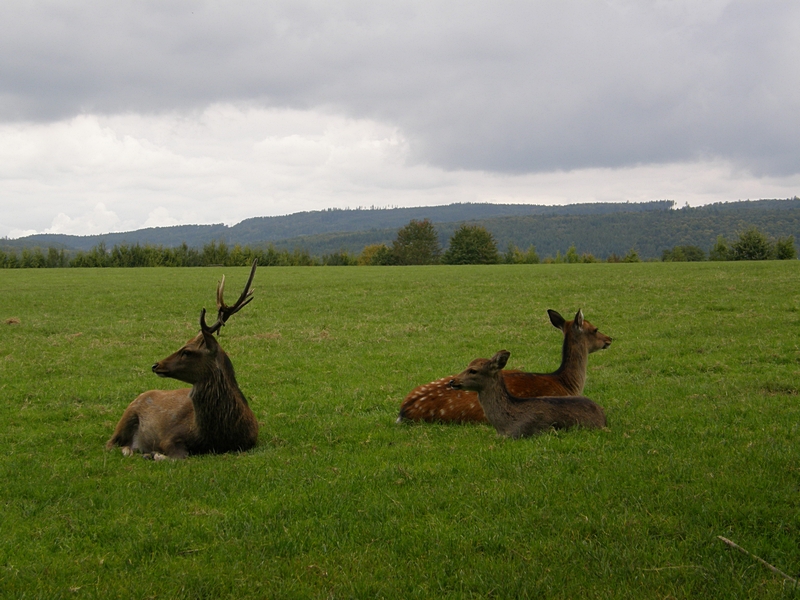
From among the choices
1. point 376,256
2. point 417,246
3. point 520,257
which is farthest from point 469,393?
point 417,246

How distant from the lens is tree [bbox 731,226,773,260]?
3438 inches

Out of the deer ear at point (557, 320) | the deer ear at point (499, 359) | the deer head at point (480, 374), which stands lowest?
the deer head at point (480, 374)

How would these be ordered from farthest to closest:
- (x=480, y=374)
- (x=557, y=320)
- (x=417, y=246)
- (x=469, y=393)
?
(x=417, y=246) → (x=557, y=320) → (x=469, y=393) → (x=480, y=374)

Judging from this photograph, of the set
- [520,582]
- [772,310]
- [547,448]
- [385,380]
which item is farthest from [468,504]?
[772,310]

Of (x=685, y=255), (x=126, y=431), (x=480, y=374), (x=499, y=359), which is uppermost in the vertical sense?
(x=685, y=255)

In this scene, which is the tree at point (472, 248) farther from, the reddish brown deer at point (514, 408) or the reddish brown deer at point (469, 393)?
the reddish brown deer at point (514, 408)

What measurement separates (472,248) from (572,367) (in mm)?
104990

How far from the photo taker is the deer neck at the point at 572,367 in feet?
35.2

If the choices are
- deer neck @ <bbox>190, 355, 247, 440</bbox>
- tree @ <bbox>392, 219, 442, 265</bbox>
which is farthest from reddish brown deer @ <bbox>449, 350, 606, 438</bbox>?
tree @ <bbox>392, 219, 442, 265</bbox>

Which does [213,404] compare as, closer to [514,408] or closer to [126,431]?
[126,431]

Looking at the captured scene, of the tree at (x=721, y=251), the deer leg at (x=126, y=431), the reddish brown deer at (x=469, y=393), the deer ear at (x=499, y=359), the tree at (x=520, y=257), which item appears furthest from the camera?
the tree at (x=520, y=257)

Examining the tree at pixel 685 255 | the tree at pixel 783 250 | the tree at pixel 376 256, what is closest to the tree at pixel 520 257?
the tree at pixel 685 255

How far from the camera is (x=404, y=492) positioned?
654cm

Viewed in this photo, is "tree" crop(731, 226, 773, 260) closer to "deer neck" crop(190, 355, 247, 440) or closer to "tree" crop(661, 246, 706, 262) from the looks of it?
"tree" crop(661, 246, 706, 262)
